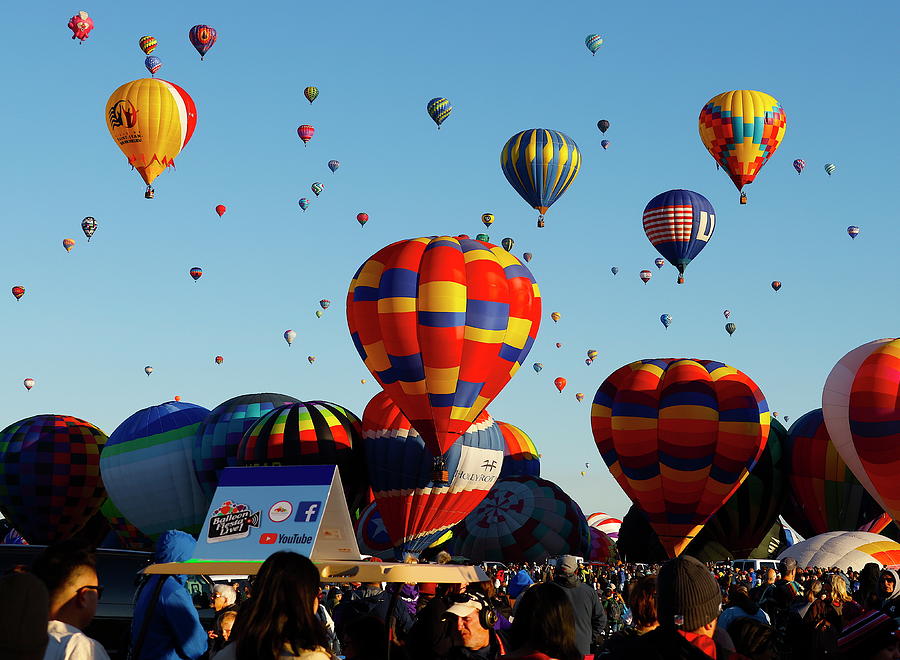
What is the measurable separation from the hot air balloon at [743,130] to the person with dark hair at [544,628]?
27.0m

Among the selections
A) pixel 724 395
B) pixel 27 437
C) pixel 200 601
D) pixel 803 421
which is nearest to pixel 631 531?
pixel 803 421

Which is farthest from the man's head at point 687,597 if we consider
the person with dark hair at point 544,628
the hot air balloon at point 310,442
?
the hot air balloon at point 310,442

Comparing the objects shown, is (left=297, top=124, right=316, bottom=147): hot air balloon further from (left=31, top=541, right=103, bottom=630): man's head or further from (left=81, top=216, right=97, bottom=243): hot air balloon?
(left=31, top=541, right=103, bottom=630): man's head

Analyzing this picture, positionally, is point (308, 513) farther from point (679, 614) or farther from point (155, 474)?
point (155, 474)

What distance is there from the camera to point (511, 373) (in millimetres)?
22734

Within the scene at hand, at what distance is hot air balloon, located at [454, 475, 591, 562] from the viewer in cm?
2955

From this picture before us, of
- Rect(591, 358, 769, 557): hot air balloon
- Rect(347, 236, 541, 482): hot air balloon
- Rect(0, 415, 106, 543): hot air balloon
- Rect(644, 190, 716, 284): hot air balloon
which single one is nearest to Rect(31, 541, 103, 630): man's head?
Rect(347, 236, 541, 482): hot air balloon

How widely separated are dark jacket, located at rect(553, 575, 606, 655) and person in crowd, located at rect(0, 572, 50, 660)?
385 cm

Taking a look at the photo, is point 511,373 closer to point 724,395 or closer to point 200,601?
point 724,395

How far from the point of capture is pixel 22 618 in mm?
2627

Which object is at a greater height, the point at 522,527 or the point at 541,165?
the point at 541,165

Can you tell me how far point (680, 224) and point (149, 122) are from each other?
43.5 feet

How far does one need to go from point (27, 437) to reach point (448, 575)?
90.9 feet

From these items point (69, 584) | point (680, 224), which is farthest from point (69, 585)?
point (680, 224)
